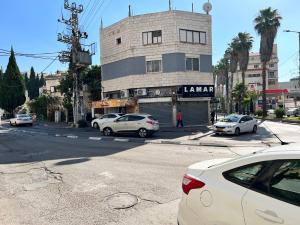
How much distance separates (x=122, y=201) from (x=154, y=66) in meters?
28.9

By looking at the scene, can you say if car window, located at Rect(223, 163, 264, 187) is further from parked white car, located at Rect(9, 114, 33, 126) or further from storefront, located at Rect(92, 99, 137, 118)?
parked white car, located at Rect(9, 114, 33, 126)

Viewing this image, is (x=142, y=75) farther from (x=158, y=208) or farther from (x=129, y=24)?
(x=158, y=208)

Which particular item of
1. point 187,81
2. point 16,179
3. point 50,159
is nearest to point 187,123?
point 187,81

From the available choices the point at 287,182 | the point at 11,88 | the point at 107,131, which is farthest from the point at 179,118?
the point at 11,88

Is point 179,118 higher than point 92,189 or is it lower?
higher

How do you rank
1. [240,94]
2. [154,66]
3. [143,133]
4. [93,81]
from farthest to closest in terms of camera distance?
[240,94] < [93,81] < [154,66] < [143,133]

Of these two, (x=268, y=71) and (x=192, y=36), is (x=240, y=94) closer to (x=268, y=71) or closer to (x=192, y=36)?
(x=192, y=36)

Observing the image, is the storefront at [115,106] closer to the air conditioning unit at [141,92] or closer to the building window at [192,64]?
the air conditioning unit at [141,92]

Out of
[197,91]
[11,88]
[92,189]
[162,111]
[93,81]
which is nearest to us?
[92,189]

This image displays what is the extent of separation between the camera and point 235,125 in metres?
25.0

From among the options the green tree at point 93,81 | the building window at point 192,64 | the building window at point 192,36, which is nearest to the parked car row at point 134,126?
the building window at point 192,64

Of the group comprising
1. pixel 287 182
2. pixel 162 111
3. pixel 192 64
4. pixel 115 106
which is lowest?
pixel 162 111

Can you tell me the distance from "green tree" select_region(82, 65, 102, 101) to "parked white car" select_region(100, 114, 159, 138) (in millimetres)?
19785

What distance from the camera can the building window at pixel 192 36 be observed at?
34938 millimetres
